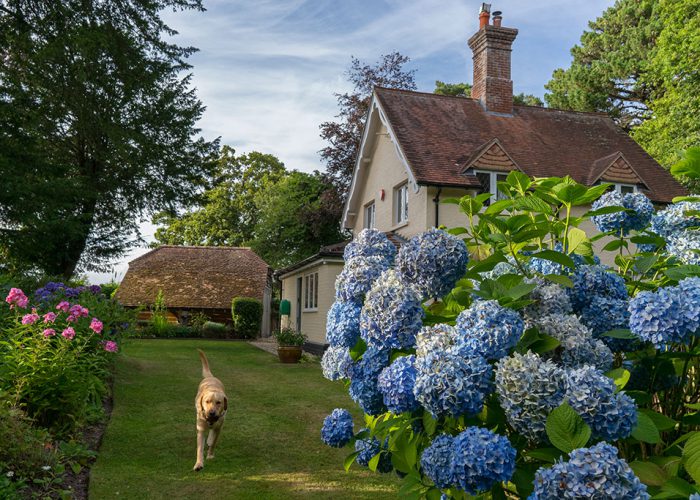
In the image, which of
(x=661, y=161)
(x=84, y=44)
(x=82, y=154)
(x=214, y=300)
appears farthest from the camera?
(x=214, y=300)

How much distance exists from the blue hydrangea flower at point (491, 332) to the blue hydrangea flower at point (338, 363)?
28.6 inches

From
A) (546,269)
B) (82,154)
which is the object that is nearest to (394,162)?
(82,154)

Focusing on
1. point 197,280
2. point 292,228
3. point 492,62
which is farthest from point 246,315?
point 492,62

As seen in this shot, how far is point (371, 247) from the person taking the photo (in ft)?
8.06

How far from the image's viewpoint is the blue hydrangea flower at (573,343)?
1.73 meters

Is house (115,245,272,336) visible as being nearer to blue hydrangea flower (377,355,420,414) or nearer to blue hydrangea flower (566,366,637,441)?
blue hydrangea flower (377,355,420,414)

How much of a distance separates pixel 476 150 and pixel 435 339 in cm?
1614

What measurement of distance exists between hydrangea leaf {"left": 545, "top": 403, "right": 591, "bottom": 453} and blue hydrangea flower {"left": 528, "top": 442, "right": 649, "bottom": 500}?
3.2 inches

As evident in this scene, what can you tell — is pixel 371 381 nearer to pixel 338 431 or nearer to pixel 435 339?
pixel 435 339

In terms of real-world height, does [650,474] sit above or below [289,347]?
above

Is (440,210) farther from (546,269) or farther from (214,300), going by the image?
(214,300)

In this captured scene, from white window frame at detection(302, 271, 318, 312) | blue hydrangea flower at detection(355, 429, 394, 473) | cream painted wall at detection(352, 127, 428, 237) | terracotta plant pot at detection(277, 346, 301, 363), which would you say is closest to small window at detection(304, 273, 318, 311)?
white window frame at detection(302, 271, 318, 312)

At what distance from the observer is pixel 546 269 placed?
2109mm

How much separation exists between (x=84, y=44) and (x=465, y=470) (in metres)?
16.6
